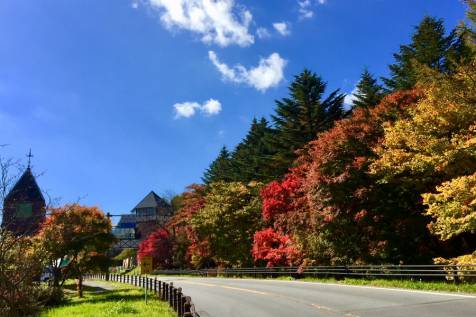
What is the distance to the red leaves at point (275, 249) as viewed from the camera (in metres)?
31.4

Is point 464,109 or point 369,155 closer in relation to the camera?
point 464,109

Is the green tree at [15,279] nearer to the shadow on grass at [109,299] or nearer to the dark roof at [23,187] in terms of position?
the dark roof at [23,187]

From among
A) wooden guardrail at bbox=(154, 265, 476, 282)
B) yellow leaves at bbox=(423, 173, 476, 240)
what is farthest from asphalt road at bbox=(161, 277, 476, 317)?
yellow leaves at bbox=(423, 173, 476, 240)

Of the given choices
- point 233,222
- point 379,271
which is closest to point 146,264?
point 379,271

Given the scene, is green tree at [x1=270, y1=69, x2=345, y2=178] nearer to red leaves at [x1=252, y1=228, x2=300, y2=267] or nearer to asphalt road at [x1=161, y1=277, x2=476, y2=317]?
red leaves at [x1=252, y1=228, x2=300, y2=267]

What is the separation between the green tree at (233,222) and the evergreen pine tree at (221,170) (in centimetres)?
1655

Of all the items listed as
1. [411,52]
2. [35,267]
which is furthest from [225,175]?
[35,267]

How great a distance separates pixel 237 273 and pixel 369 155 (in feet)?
66.9

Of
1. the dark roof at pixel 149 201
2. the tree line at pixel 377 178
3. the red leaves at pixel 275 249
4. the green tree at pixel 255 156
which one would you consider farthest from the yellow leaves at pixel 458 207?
the dark roof at pixel 149 201

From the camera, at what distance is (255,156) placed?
54625 mm

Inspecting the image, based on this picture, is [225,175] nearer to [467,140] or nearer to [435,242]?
[435,242]

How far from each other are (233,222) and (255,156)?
499 inches

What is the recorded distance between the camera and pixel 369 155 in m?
25.5

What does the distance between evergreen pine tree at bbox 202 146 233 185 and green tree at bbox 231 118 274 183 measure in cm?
140
